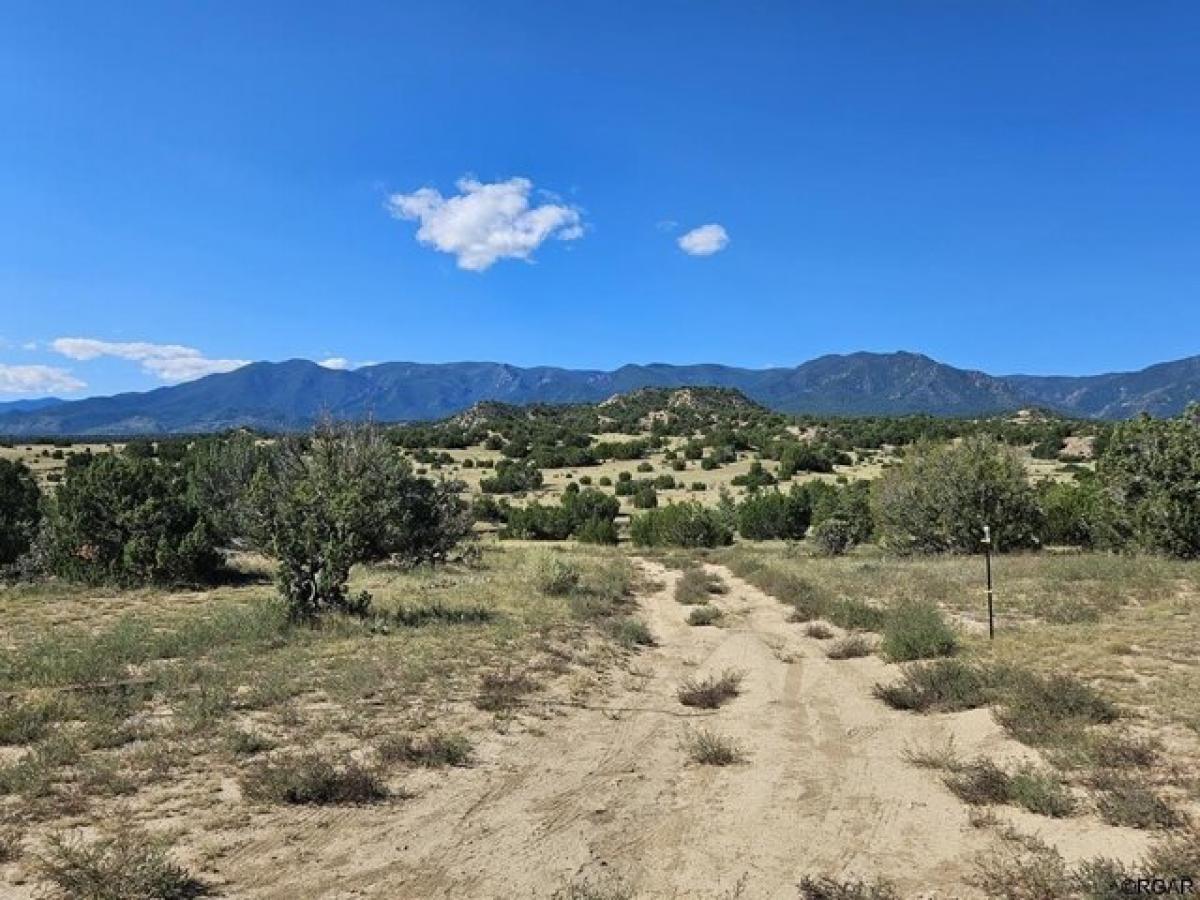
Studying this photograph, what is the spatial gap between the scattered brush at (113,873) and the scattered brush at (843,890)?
162 inches

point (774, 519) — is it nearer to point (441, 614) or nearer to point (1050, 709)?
point (441, 614)

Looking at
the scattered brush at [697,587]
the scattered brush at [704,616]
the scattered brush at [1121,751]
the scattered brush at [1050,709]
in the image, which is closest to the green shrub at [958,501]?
the scattered brush at [697,587]

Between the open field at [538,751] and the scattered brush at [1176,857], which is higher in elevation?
the scattered brush at [1176,857]

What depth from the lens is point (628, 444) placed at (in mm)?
72375

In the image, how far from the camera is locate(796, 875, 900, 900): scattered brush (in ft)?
17.7

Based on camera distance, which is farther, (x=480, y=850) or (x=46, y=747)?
(x=46, y=747)

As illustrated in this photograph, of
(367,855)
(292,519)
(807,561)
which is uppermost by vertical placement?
(292,519)

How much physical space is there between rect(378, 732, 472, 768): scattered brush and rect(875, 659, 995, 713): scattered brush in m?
5.54

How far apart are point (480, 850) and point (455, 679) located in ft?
17.0

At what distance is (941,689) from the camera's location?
33.7 feet

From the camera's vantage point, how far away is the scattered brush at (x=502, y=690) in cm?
1015

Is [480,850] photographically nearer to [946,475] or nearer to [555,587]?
[555,587]

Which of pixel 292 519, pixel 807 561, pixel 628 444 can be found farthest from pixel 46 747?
pixel 628 444

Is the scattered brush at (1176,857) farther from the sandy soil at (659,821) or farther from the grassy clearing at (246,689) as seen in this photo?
the grassy clearing at (246,689)
